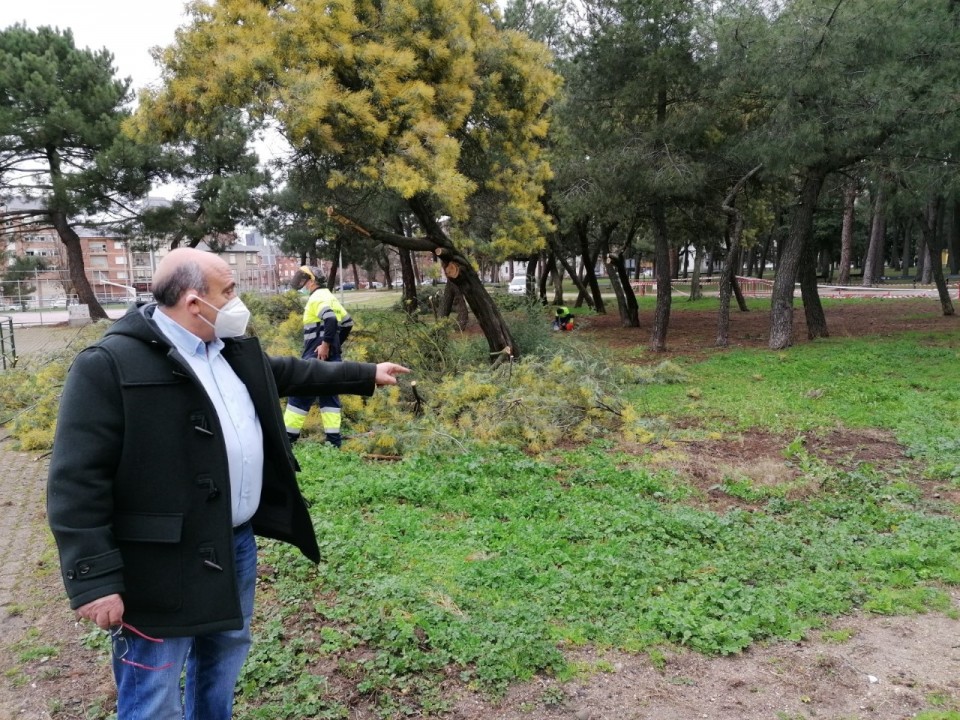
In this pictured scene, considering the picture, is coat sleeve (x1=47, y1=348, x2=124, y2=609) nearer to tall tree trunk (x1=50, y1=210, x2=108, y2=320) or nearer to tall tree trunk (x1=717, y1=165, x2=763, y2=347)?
tall tree trunk (x1=717, y1=165, x2=763, y2=347)

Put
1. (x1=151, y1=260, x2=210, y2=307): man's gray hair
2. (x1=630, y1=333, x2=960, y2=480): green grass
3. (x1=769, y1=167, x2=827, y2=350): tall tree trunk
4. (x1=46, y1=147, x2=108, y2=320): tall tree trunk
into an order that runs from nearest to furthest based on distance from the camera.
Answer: (x1=151, y1=260, x2=210, y2=307): man's gray hair
(x1=630, y1=333, x2=960, y2=480): green grass
(x1=769, y1=167, x2=827, y2=350): tall tree trunk
(x1=46, y1=147, x2=108, y2=320): tall tree trunk

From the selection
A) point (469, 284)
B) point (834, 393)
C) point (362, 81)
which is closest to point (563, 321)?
point (469, 284)

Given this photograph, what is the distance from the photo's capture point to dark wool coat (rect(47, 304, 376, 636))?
202 cm

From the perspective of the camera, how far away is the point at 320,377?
2.98 m

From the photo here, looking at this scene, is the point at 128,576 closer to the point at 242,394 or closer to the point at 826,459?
the point at 242,394

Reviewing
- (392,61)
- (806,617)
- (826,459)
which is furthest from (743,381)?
(806,617)

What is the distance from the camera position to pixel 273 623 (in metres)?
3.71

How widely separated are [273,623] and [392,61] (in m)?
7.50

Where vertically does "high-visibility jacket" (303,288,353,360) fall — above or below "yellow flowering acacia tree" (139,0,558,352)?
below

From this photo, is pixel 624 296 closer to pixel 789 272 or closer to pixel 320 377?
pixel 789 272

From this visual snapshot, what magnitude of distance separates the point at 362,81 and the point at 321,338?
13.7ft

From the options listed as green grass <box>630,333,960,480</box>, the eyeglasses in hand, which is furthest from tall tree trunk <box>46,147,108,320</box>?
the eyeglasses in hand

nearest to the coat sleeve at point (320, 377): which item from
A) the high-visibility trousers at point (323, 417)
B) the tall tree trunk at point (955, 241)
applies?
the high-visibility trousers at point (323, 417)

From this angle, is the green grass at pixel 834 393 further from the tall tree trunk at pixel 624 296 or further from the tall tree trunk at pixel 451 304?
the tall tree trunk at pixel 451 304
